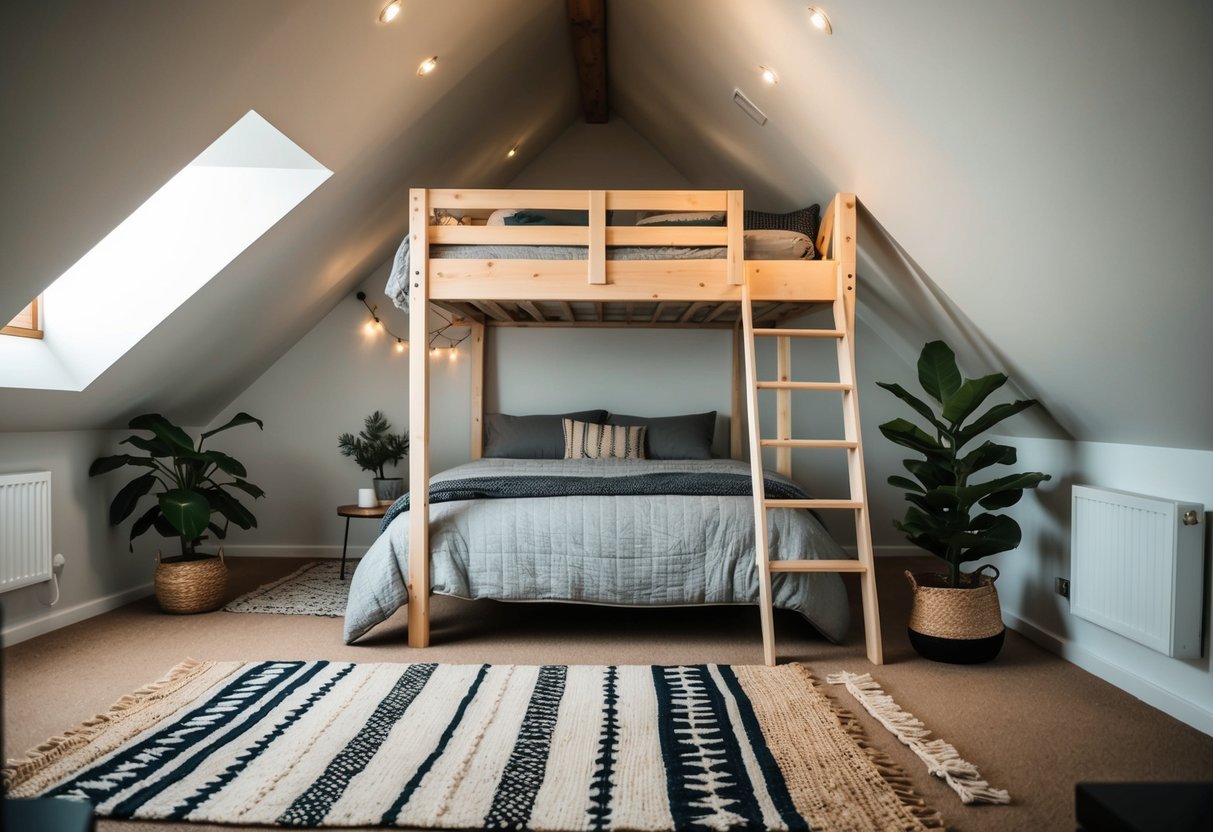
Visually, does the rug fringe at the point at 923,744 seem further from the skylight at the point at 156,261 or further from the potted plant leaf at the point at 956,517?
the skylight at the point at 156,261

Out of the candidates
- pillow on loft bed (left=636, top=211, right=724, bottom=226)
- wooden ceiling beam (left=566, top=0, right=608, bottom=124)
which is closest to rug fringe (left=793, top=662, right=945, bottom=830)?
pillow on loft bed (left=636, top=211, right=724, bottom=226)

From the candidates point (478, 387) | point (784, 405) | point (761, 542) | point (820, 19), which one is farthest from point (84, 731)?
point (784, 405)

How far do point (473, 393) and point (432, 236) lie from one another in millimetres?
1943

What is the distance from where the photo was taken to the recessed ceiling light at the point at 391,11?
9.00ft

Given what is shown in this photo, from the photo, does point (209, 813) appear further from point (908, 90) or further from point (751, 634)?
point (908, 90)

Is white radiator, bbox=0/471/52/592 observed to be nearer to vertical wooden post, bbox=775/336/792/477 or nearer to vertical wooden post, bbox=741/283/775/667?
vertical wooden post, bbox=741/283/775/667

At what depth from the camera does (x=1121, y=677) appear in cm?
271

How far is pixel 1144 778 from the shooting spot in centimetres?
201

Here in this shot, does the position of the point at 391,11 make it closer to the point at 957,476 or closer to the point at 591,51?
the point at 591,51

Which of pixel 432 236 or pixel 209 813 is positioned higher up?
pixel 432 236

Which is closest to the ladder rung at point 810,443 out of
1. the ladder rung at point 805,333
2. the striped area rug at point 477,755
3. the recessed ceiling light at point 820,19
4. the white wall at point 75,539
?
the ladder rung at point 805,333

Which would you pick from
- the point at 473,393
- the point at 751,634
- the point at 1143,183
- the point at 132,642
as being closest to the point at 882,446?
the point at 751,634

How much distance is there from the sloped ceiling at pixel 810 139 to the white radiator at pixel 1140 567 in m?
0.24

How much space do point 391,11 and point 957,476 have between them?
8.41ft
